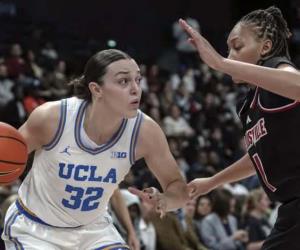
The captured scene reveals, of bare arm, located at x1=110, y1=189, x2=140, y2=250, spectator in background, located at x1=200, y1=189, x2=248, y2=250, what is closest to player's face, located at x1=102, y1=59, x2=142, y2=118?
bare arm, located at x1=110, y1=189, x2=140, y2=250

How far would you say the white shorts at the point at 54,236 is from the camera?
3.78m

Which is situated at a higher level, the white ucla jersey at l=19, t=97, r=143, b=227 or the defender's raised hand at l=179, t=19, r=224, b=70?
the defender's raised hand at l=179, t=19, r=224, b=70

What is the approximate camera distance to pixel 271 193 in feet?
11.7

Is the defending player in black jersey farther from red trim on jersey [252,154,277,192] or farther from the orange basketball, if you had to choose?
the orange basketball

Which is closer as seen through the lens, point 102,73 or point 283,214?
point 283,214

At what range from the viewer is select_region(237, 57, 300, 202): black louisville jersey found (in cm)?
338

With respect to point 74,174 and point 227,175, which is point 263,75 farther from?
point 74,174

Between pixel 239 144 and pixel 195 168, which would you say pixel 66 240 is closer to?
pixel 195 168

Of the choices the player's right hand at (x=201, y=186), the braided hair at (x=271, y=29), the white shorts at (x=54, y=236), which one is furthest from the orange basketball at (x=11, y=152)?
the braided hair at (x=271, y=29)

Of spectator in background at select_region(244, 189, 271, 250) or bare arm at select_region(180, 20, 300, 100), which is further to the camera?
spectator in background at select_region(244, 189, 271, 250)

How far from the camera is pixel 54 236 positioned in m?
3.83

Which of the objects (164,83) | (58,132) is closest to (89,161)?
(58,132)

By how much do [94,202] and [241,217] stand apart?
198 inches

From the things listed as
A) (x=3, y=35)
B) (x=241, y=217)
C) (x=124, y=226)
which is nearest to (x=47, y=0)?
(x=3, y=35)
